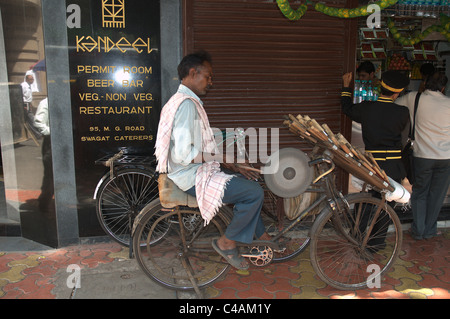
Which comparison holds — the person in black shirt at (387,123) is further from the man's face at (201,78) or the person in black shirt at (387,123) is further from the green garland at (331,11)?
the man's face at (201,78)

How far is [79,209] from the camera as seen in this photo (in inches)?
184

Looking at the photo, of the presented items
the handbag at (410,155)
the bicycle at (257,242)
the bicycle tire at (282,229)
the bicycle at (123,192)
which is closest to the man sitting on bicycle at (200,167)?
the bicycle at (257,242)

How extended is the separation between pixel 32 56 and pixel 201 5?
2.02 m

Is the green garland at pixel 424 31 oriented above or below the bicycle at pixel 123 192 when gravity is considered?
above

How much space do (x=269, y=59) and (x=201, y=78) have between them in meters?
1.85

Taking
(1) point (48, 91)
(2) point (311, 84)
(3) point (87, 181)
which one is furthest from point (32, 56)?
(2) point (311, 84)

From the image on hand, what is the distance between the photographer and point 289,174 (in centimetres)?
350

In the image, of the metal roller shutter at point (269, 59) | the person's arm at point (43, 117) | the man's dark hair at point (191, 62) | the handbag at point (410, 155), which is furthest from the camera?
the metal roller shutter at point (269, 59)

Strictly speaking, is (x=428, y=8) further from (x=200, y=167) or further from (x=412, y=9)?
(x=200, y=167)

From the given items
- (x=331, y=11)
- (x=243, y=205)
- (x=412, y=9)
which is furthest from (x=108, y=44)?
(x=412, y=9)

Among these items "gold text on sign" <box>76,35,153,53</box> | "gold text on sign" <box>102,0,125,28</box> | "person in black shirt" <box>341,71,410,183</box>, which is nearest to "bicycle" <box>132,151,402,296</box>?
"person in black shirt" <box>341,71,410,183</box>

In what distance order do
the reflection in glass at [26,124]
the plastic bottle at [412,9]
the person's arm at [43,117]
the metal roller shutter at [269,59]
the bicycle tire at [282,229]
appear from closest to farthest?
the bicycle tire at [282,229]
the reflection in glass at [26,124]
the person's arm at [43,117]
the metal roller shutter at [269,59]
the plastic bottle at [412,9]

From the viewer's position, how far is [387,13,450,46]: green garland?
6.08m

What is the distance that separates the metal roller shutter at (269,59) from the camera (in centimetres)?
473
